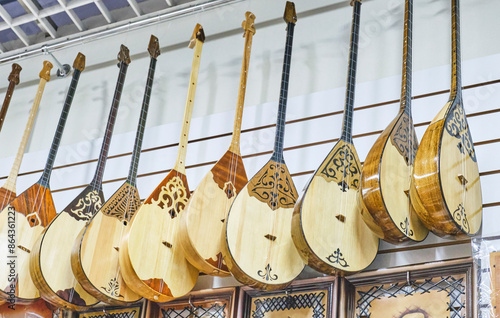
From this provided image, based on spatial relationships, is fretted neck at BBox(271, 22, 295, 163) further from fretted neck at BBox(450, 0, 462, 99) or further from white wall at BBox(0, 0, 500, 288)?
fretted neck at BBox(450, 0, 462, 99)

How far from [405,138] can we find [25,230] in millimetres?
1719

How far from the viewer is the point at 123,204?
314 cm

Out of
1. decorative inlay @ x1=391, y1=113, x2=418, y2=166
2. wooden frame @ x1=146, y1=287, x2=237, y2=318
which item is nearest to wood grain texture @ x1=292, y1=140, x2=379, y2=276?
decorative inlay @ x1=391, y1=113, x2=418, y2=166

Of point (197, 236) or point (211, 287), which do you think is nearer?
point (197, 236)

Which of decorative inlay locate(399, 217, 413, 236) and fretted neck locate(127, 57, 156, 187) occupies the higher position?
fretted neck locate(127, 57, 156, 187)

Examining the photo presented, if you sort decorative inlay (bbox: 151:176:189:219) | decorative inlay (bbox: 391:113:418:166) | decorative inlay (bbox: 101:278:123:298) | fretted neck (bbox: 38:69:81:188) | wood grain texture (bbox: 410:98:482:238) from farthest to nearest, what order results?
fretted neck (bbox: 38:69:81:188)
decorative inlay (bbox: 151:176:189:219)
decorative inlay (bbox: 101:278:123:298)
decorative inlay (bbox: 391:113:418:166)
wood grain texture (bbox: 410:98:482:238)

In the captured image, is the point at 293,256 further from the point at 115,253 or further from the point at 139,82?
the point at 139,82

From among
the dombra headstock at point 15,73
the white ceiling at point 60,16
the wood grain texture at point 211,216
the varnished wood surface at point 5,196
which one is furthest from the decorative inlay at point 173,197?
the dombra headstock at point 15,73

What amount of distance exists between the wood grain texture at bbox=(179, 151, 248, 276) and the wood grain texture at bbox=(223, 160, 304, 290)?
71 mm

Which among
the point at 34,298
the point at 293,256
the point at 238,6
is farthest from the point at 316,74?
the point at 34,298

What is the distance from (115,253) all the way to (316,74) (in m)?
1.25

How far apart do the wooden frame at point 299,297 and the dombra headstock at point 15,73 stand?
1969mm

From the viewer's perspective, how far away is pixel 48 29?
4250mm

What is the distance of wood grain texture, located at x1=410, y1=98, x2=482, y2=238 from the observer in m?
2.43
